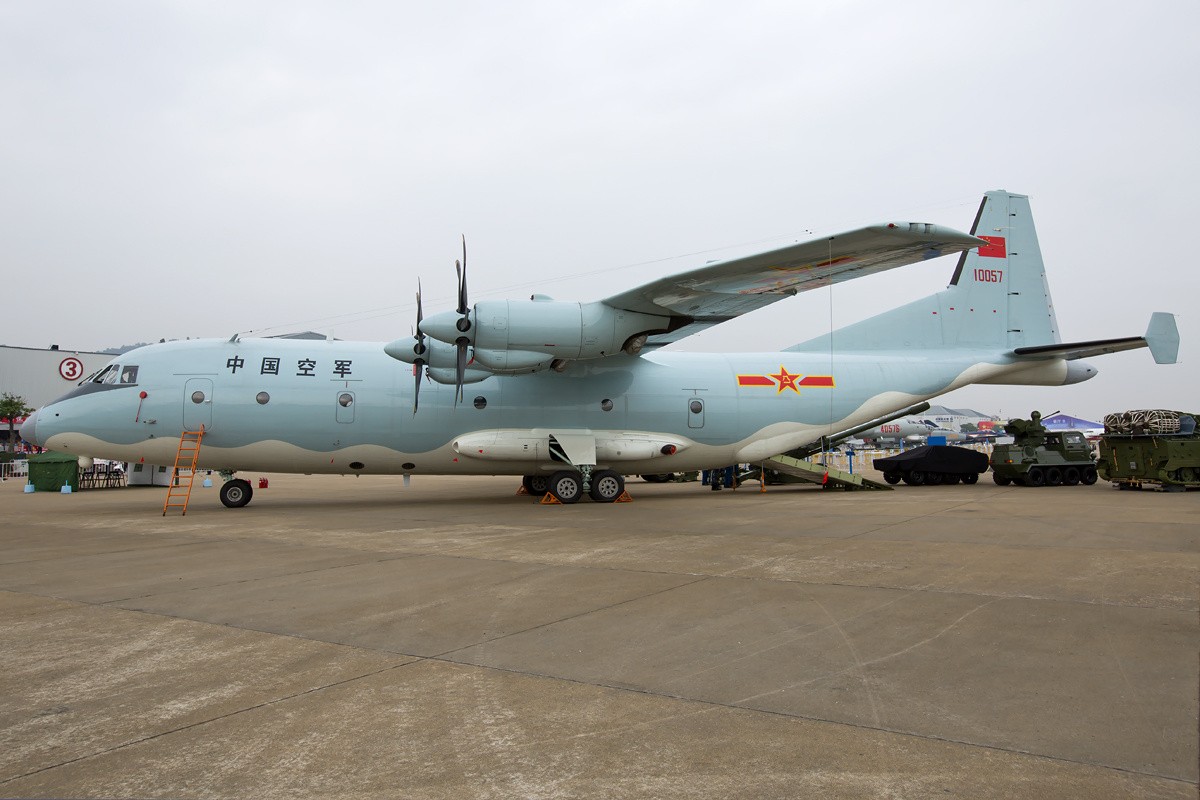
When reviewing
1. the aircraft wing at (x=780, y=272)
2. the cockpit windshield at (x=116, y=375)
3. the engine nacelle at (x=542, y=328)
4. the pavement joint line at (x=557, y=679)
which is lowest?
the pavement joint line at (x=557, y=679)

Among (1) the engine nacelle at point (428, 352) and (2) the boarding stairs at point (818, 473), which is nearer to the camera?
(1) the engine nacelle at point (428, 352)

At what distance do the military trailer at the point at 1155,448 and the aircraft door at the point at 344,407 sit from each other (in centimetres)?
2002

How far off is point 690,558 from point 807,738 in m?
4.98

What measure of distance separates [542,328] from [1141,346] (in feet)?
46.7

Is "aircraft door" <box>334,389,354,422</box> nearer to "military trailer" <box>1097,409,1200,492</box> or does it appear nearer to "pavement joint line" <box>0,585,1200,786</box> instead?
"pavement joint line" <box>0,585,1200,786</box>

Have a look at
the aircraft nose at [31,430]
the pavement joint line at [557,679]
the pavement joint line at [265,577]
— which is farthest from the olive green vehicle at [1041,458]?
the aircraft nose at [31,430]

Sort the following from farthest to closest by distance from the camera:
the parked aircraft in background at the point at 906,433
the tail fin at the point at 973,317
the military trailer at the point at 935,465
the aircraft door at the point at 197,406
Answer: the parked aircraft in background at the point at 906,433 < the military trailer at the point at 935,465 < the tail fin at the point at 973,317 < the aircraft door at the point at 197,406

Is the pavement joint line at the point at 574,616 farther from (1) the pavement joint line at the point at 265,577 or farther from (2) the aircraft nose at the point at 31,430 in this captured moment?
(2) the aircraft nose at the point at 31,430

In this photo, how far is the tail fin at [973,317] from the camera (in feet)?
59.3

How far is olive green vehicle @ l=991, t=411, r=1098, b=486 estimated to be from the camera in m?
22.3

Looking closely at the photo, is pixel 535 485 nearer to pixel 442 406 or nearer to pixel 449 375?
pixel 442 406

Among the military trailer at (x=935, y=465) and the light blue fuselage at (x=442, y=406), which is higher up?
the light blue fuselage at (x=442, y=406)

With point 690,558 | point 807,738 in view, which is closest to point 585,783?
point 807,738

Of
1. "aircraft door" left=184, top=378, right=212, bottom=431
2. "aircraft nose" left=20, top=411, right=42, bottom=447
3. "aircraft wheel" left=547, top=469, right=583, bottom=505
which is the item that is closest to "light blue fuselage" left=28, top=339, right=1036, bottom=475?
"aircraft door" left=184, top=378, right=212, bottom=431
